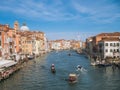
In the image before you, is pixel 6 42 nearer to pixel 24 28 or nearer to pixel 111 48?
pixel 111 48

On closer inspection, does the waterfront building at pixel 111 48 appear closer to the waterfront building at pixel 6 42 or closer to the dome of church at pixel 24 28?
the waterfront building at pixel 6 42

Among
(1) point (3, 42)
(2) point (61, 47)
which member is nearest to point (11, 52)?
(1) point (3, 42)

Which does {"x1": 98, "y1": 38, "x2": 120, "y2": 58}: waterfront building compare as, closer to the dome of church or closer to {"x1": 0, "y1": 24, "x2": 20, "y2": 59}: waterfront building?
{"x1": 0, "y1": 24, "x2": 20, "y2": 59}: waterfront building

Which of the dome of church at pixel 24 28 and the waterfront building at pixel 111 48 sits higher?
the dome of church at pixel 24 28

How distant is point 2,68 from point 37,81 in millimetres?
5469

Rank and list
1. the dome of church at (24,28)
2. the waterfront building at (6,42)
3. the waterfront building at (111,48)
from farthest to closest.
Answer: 1. the dome of church at (24,28)
2. the waterfront building at (111,48)
3. the waterfront building at (6,42)

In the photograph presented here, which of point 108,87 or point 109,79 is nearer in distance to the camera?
point 108,87

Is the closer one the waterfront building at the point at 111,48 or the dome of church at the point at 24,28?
the waterfront building at the point at 111,48

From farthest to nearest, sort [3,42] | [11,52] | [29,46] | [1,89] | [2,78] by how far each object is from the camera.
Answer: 1. [29,46]
2. [11,52]
3. [3,42]
4. [2,78]
5. [1,89]

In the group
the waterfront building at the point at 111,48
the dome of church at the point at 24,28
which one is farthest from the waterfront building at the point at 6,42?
the dome of church at the point at 24,28

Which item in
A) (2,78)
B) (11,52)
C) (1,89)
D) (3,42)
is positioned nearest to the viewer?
(1,89)

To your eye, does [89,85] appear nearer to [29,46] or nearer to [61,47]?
[29,46]

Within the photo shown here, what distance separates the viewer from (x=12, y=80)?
3281 cm

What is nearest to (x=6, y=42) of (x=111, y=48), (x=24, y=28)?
(x=111, y=48)
